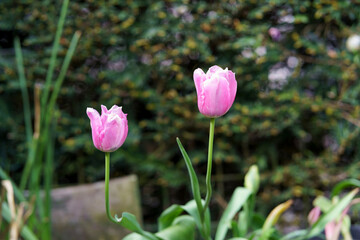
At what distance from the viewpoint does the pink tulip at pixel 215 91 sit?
0.54 m

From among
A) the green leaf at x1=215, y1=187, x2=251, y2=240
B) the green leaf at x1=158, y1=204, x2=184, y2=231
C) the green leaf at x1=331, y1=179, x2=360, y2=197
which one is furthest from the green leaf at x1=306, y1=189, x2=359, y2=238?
the green leaf at x1=158, y1=204, x2=184, y2=231

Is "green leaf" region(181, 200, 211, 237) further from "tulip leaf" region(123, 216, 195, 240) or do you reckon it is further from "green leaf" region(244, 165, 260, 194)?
"green leaf" region(244, 165, 260, 194)

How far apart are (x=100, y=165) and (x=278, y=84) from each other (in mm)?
903

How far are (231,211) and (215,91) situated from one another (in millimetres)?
304

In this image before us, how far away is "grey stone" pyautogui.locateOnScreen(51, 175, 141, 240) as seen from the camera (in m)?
1.55

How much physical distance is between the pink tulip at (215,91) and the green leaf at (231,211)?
27 centimetres

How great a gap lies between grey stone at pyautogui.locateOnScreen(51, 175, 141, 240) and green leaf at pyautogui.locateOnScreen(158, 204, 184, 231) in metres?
0.81

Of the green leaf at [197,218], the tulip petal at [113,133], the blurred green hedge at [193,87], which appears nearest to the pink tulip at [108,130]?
the tulip petal at [113,133]

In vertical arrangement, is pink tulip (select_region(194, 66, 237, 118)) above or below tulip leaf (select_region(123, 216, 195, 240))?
above

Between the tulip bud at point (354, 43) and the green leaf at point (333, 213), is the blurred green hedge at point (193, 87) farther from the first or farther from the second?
the green leaf at point (333, 213)

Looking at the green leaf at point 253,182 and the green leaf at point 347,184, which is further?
the green leaf at point 253,182

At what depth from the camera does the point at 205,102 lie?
1.82 feet

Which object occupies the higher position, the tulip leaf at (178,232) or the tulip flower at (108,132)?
the tulip flower at (108,132)

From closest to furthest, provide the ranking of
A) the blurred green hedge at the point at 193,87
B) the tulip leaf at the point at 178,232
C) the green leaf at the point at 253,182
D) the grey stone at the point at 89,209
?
the tulip leaf at the point at 178,232
the green leaf at the point at 253,182
the grey stone at the point at 89,209
the blurred green hedge at the point at 193,87
